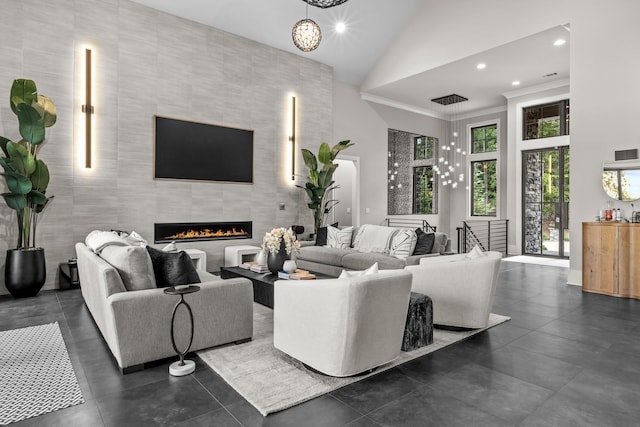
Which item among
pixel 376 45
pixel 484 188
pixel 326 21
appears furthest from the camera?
pixel 484 188

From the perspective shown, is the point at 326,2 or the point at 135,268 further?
the point at 326,2

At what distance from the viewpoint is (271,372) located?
260 centimetres

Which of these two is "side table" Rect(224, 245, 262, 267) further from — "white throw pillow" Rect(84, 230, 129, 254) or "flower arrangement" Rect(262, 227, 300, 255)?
"white throw pillow" Rect(84, 230, 129, 254)

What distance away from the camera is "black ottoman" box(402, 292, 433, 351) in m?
3.01

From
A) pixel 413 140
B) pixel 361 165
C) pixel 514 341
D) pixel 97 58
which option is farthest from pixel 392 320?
pixel 413 140

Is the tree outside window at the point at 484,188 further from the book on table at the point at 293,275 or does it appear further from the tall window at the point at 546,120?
the book on table at the point at 293,275

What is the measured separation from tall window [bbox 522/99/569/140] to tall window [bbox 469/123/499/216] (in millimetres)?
1250

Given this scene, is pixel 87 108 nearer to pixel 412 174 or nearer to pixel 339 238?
pixel 339 238

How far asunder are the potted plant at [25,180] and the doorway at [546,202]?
9.60 metres

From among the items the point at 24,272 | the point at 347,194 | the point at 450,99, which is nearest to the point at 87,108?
the point at 24,272

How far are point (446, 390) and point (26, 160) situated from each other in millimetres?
5287

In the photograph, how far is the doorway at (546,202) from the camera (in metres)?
8.49

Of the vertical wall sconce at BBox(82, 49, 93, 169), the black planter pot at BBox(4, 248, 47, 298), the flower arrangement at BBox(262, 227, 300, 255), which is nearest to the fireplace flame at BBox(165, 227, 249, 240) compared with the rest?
the vertical wall sconce at BBox(82, 49, 93, 169)

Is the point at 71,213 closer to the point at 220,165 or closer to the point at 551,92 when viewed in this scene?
the point at 220,165
